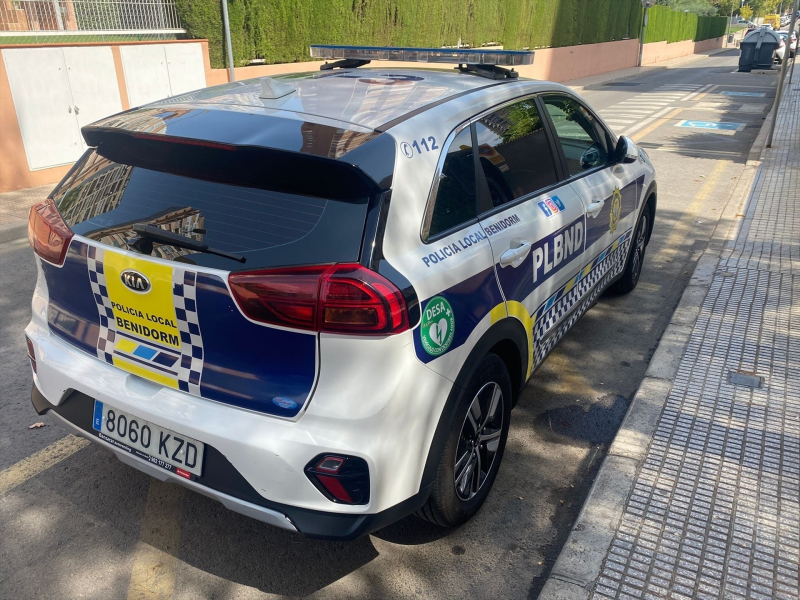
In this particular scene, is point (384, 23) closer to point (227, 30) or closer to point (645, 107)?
point (227, 30)

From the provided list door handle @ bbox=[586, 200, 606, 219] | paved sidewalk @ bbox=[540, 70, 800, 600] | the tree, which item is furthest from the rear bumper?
the tree

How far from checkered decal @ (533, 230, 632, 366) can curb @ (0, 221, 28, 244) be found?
19.5 feet

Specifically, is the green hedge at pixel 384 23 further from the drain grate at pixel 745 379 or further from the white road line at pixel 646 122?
the drain grate at pixel 745 379

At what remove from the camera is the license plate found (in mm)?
2289

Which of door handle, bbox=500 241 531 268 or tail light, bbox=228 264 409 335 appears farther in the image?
door handle, bbox=500 241 531 268

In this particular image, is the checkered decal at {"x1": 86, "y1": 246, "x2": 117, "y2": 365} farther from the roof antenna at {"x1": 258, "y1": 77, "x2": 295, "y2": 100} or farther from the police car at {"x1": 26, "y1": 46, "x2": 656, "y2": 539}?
the roof antenna at {"x1": 258, "y1": 77, "x2": 295, "y2": 100}

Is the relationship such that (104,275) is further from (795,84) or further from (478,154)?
(795,84)

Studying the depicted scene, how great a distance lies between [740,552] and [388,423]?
5.25 ft

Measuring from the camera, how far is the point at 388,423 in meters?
2.17

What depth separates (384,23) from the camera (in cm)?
1909

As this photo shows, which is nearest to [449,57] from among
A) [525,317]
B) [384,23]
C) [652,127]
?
[525,317]

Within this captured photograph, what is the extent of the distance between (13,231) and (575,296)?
6.32 meters

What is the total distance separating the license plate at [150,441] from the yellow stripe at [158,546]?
1.73 feet

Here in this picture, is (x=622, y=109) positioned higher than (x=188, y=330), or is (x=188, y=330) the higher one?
(x=188, y=330)
